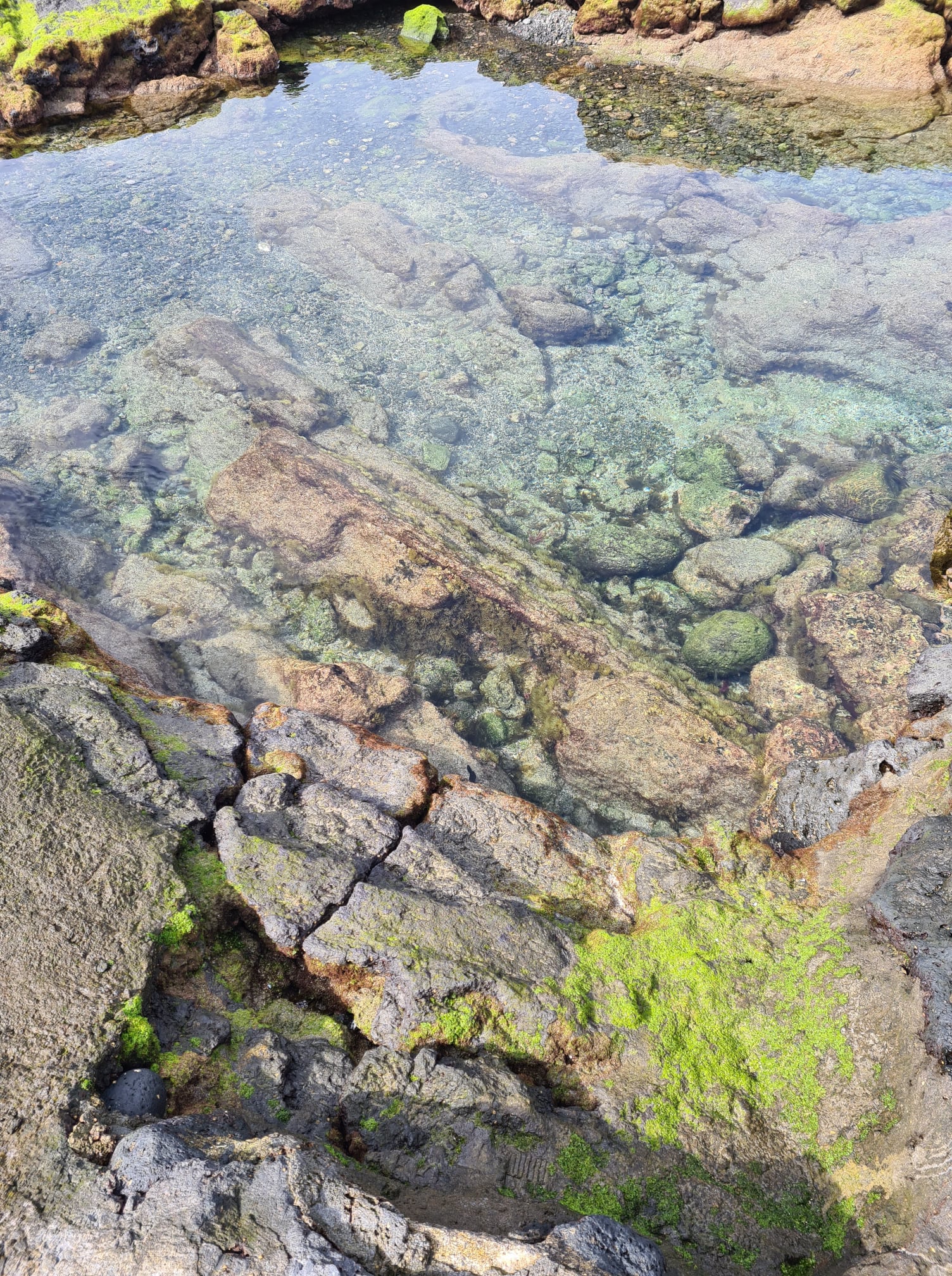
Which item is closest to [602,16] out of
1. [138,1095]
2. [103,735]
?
[103,735]

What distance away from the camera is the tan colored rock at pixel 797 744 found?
639 centimetres

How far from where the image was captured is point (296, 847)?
13.9 feet

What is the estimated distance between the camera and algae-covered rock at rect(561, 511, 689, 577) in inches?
351

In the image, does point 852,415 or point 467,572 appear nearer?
point 467,572

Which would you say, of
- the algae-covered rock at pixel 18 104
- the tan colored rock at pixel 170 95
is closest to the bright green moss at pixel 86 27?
the algae-covered rock at pixel 18 104

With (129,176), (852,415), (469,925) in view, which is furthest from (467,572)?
(129,176)

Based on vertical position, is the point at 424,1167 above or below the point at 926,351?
below

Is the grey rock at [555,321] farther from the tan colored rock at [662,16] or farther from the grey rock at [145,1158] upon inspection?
the grey rock at [145,1158]

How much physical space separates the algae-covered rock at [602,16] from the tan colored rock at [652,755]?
18563 millimetres

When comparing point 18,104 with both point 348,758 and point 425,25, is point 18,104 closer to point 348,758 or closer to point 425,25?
point 425,25

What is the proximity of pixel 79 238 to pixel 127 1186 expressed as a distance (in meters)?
15.0

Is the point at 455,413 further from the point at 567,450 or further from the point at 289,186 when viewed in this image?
the point at 289,186

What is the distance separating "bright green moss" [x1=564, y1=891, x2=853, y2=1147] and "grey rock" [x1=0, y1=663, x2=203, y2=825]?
2362 millimetres

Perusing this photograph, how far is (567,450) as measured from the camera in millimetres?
10328
